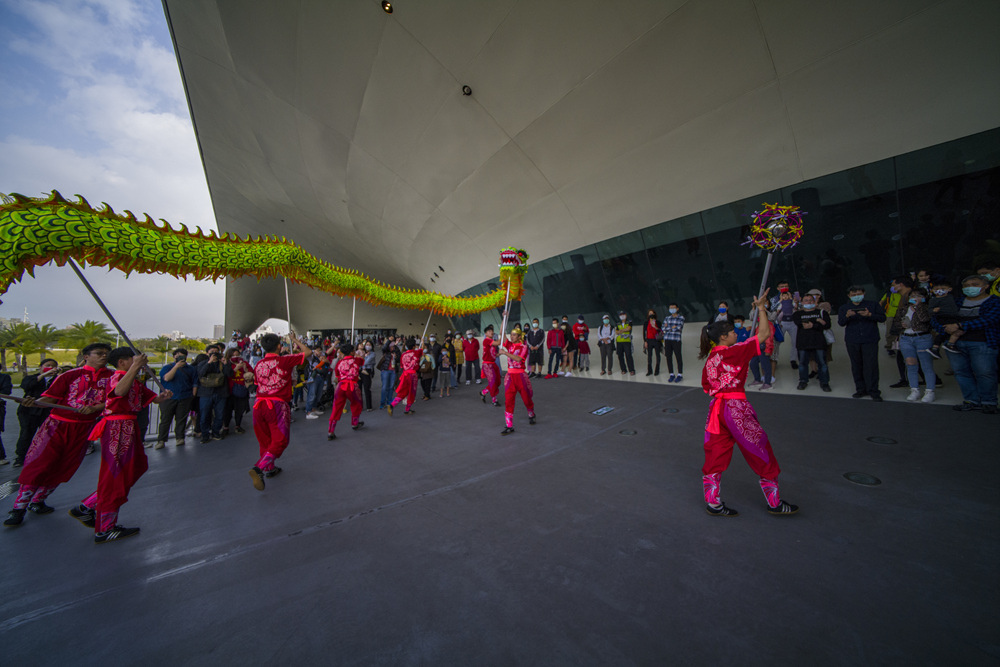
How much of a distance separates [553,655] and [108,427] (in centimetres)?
393

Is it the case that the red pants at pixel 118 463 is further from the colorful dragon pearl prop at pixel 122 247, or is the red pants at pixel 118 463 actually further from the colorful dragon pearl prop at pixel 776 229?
the colorful dragon pearl prop at pixel 776 229

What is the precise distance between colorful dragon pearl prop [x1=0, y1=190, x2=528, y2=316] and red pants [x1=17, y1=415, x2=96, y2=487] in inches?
52.5

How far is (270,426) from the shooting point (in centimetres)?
402

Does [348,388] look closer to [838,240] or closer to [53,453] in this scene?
[53,453]

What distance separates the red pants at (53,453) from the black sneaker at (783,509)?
5895 millimetres

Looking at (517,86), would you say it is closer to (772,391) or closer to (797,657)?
(772,391)

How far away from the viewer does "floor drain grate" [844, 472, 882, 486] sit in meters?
2.91

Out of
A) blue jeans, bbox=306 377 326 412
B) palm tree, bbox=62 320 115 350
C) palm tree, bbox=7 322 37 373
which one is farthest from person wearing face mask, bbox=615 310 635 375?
palm tree, bbox=62 320 115 350

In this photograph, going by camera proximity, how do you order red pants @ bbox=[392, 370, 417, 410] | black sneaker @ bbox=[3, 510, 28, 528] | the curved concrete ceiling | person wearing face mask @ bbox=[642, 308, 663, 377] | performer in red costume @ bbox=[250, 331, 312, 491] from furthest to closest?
person wearing face mask @ bbox=[642, 308, 663, 377] → red pants @ bbox=[392, 370, 417, 410] → the curved concrete ceiling → performer in red costume @ bbox=[250, 331, 312, 491] → black sneaker @ bbox=[3, 510, 28, 528]

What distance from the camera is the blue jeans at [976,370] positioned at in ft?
14.3

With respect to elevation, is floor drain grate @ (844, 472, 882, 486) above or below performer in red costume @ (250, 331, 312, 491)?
below

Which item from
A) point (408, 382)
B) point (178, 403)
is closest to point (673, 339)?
point (408, 382)

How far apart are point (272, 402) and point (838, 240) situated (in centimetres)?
1111

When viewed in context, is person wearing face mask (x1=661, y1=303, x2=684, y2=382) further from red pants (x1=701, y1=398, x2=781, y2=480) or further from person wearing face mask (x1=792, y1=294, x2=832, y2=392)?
red pants (x1=701, y1=398, x2=781, y2=480)
